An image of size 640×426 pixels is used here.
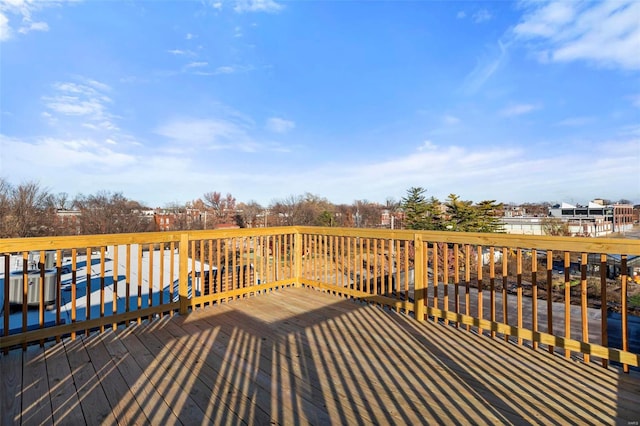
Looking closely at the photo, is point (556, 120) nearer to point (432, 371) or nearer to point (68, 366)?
point (432, 371)

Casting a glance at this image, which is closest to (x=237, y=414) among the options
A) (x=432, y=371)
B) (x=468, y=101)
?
(x=432, y=371)

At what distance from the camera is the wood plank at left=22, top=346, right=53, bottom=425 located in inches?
59.1

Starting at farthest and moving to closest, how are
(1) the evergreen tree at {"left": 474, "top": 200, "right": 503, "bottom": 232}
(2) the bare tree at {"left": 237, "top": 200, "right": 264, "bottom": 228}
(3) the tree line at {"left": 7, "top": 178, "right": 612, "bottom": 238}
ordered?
(2) the bare tree at {"left": 237, "top": 200, "right": 264, "bottom": 228} < (1) the evergreen tree at {"left": 474, "top": 200, "right": 503, "bottom": 232} < (3) the tree line at {"left": 7, "top": 178, "right": 612, "bottom": 238}

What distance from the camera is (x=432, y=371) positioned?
199 cm

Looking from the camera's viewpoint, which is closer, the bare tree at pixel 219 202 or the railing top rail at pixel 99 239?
the railing top rail at pixel 99 239

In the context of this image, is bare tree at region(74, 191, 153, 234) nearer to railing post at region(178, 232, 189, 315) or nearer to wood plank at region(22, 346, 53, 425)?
railing post at region(178, 232, 189, 315)

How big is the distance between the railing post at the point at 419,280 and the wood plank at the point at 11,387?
2.87 metres

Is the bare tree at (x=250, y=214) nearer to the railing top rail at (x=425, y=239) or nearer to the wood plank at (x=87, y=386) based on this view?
the railing top rail at (x=425, y=239)

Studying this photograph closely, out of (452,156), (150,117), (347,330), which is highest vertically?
(150,117)

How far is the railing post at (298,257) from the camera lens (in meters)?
4.38

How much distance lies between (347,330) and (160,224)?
27.8 m

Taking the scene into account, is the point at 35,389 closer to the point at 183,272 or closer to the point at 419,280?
the point at 183,272

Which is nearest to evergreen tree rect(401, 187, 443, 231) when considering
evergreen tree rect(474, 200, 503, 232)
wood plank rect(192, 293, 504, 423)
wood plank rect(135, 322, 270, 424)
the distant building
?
evergreen tree rect(474, 200, 503, 232)

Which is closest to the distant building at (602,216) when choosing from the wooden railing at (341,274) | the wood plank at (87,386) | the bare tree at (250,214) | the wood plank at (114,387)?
the bare tree at (250,214)
